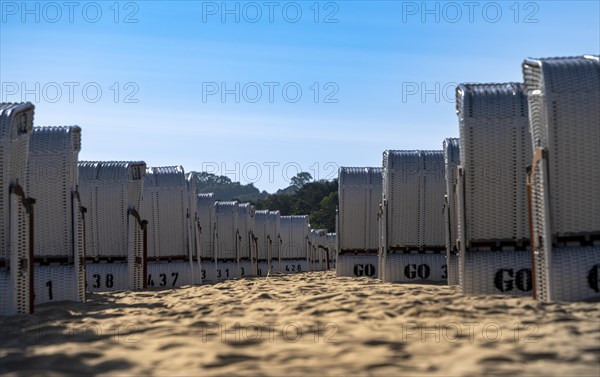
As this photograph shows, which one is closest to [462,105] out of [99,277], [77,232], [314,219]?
[77,232]

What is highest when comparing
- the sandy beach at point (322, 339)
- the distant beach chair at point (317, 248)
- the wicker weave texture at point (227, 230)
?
the wicker weave texture at point (227, 230)

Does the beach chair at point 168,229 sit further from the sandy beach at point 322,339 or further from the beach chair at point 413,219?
the sandy beach at point 322,339

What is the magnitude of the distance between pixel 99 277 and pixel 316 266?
34246mm

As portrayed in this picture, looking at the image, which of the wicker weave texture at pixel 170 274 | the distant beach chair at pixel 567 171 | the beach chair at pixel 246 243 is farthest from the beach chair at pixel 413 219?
the beach chair at pixel 246 243

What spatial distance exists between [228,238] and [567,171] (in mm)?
23963

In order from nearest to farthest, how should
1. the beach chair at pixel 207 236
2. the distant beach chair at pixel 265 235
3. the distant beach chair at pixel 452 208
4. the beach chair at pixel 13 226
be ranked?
the beach chair at pixel 13 226 → the distant beach chair at pixel 452 208 → the beach chair at pixel 207 236 → the distant beach chair at pixel 265 235

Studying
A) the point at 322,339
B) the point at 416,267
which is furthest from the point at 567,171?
the point at 416,267

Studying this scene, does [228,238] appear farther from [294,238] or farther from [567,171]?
[567,171]

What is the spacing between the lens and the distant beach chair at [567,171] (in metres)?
10.6

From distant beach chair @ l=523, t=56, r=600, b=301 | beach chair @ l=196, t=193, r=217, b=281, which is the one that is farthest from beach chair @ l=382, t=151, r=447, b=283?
beach chair @ l=196, t=193, r=217, b=281

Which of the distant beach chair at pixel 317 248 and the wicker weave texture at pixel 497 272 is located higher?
the wicker weave texture at pixel 497 272

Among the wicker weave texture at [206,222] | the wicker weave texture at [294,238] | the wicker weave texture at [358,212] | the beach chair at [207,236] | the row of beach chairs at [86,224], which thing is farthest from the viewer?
the wicker weave texture at [294,238]

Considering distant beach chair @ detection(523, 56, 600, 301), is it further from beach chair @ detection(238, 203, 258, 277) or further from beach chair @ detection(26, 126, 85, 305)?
beach chair @ detection(238, 203, 258, 277)

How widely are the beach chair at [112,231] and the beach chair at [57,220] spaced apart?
4441 millimetres
